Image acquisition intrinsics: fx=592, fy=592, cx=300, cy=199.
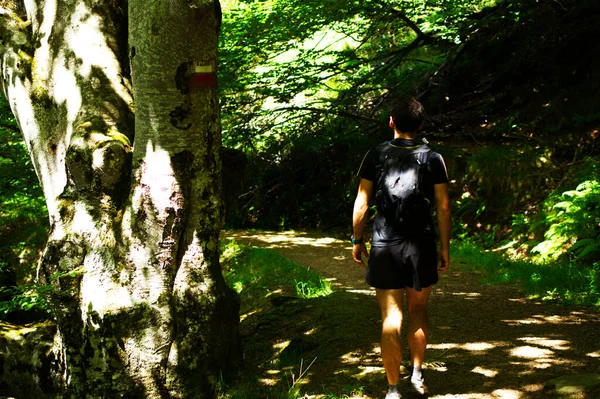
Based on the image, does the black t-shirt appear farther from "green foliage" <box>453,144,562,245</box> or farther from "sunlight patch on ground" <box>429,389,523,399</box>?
"green foliage" <box>453,144,562,245</box>

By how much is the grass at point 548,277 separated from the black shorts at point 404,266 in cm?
317

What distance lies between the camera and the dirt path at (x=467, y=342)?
14.3 feet

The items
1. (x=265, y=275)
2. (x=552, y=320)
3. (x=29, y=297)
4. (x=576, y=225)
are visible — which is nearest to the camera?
(x=29, y=297)

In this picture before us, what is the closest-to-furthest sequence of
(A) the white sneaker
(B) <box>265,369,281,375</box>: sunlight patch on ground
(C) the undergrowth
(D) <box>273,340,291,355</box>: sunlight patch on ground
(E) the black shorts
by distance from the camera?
1. (E) the black shorts
2. (A) the white sneaker
3. (C) the undergrowth
4. (B) <box>265,369,281,375</box>: sunlight patch on ground
5. (D) <box>273,340,291,355</box>: sunlight patch on ground

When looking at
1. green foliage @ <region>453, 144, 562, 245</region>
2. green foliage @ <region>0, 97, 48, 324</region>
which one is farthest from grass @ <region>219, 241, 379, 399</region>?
green foliage @ <region>453, 144, 562, 245</region>

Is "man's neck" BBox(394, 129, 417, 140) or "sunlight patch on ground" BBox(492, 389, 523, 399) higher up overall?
"man's neck" BBox(394, 129, 417, 140)

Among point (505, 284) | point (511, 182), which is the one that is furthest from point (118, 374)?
point (511, 182)

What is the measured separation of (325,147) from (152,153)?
10.2 m

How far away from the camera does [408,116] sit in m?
4.00

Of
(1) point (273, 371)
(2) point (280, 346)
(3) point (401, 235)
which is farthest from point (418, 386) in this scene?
(2) point (280, 346)

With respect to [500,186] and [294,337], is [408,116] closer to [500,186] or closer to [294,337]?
[294,337]

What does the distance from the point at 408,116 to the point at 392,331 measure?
1.43m

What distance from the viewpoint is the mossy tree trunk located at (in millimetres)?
4684

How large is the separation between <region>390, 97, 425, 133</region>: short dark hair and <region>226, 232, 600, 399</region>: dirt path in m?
1.92
